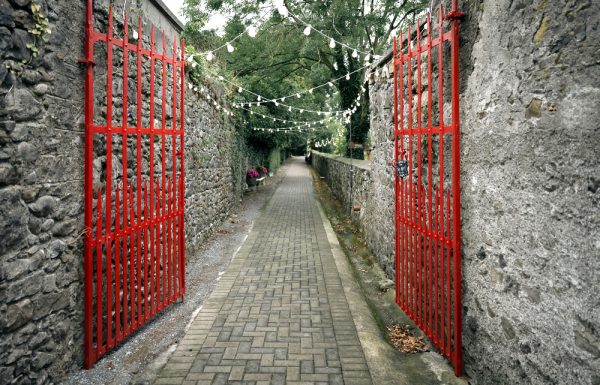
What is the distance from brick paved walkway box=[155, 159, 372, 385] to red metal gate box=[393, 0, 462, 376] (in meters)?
0.77

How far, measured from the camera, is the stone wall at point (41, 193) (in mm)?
2545

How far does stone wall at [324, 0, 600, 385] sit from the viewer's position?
193cm

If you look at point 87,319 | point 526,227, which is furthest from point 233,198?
point 526,227

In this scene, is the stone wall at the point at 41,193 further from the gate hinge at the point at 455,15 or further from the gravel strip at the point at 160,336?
the gate hinge at the point at 455,15

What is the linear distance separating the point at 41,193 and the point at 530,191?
3292mm

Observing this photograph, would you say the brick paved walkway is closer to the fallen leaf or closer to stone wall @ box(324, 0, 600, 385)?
the fallen leaf

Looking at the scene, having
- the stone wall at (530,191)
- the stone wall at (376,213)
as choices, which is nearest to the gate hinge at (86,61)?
the stone wall at (530,191)

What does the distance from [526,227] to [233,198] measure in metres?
10.3

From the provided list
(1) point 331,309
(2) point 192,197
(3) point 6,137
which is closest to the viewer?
(3) point 6,137

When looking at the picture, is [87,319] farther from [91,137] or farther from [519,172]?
[519,172]

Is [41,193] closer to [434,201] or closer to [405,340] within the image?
[434,201]

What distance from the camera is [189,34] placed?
10055 millimetres

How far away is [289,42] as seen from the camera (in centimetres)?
1439

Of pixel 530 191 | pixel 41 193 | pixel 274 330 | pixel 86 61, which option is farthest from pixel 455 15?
pixel 41 193
